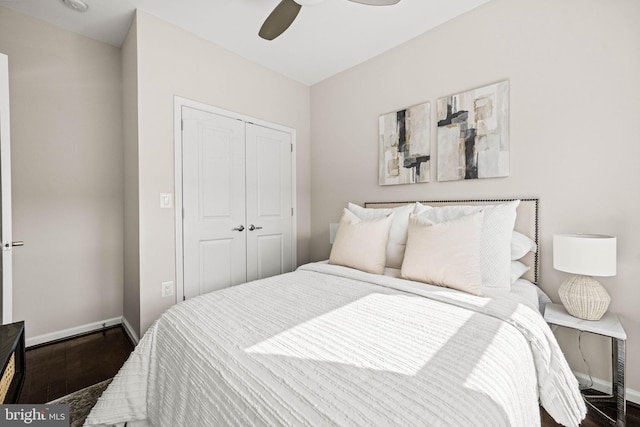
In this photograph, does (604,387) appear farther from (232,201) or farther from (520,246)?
(232,201)

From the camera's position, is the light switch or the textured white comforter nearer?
the textured white comforter

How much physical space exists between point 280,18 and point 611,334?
2583 millimetres

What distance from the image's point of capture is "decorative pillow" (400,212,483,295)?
156cm

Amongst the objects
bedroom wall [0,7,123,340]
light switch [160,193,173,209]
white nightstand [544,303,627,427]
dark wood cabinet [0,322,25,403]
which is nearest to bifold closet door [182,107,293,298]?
light switch [160,193,173,209]

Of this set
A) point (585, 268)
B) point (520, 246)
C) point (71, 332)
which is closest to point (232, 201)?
point (71, 332)

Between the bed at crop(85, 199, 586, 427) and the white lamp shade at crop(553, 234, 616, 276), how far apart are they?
268 millimetres

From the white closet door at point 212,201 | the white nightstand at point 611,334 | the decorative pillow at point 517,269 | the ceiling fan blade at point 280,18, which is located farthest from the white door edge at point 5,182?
the white nightstand at point 611,334

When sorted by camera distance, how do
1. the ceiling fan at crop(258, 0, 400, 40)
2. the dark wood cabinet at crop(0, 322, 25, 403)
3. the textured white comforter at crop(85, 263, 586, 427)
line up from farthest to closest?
the ceiling fan at crop(258, 0, 400, 40)
the dark wood cabinet at crop(0, 322, 25, 403)
the textured white comforter at crop(85, 263, 586, 427)

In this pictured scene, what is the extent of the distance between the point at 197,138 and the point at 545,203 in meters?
2.77

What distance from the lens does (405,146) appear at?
258 cm

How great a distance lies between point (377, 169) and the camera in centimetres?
282

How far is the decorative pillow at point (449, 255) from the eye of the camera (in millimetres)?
1563

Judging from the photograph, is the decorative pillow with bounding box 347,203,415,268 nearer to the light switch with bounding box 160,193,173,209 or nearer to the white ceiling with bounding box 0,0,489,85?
the white ceiling with bounding box 0,0,489,85

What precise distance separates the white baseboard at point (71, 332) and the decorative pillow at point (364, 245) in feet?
7.56
